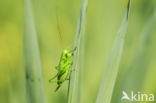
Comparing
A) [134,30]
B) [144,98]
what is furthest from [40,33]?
[144,98]

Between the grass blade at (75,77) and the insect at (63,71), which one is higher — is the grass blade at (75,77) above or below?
above

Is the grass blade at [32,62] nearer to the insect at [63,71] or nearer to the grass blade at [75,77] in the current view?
the grass blade at [75,77]

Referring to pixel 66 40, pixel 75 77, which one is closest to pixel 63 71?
pixel 75 77

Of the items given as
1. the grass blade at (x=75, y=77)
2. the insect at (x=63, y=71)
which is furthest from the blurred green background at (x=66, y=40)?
the grass blade at (x=75, y=77)

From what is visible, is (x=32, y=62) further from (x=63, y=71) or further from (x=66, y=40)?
(x=66, y=40)

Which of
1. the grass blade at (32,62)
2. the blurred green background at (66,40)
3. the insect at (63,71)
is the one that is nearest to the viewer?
the grass blade at (32,62)

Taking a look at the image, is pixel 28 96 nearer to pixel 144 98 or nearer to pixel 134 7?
pixel 144 98
